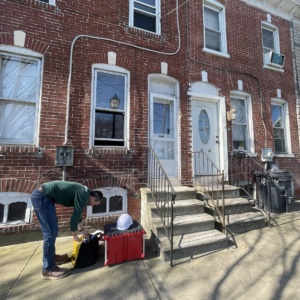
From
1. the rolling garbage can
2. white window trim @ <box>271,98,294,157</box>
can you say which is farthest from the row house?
the rolling garbage can

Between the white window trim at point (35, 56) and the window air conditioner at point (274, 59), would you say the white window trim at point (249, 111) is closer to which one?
the window air conditioner at point (274, 59)

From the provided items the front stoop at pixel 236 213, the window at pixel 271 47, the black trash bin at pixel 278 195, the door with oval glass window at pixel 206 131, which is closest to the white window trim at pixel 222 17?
the window at pixel 271 47

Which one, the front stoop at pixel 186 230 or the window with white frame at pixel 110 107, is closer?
the front stoop at pixel 186 230

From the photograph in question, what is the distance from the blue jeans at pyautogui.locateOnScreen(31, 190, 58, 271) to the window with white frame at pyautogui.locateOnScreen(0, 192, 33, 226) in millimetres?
1464

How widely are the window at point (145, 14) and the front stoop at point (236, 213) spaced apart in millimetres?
4684

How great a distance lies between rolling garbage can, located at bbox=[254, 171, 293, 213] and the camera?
226 inches

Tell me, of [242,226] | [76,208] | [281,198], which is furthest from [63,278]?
[281,198]

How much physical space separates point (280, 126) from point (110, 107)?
20.7ft

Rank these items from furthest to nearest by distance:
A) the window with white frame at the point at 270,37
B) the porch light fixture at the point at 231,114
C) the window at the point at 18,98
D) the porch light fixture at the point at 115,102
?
the window with white frame at the point at 270,37 → the porch light fixture at the point at 231,114 → the porch light fixture at the point at 115,102 → the window at the point at 18,98

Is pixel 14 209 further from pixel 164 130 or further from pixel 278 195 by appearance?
pixel 278 195

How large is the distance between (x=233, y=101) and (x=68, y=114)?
17.0 ft

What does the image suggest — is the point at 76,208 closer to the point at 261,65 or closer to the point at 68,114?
the point at 68,114

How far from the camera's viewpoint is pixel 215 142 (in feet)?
20.9

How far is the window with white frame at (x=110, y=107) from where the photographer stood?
5008 millimetres
